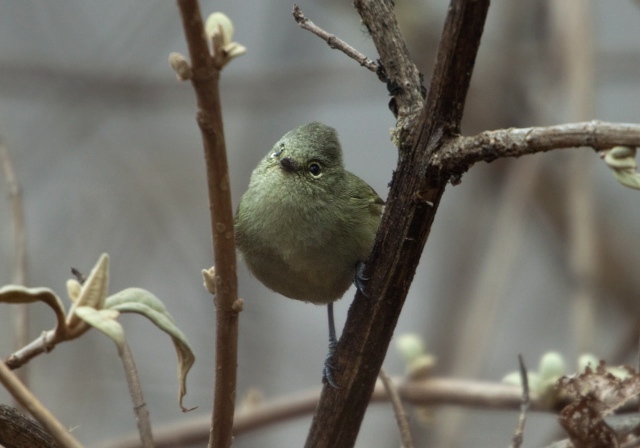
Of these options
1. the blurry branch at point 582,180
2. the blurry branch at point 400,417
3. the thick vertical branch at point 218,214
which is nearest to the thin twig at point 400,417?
the blurry branch at point 400,417

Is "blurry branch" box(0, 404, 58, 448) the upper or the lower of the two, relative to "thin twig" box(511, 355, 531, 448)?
lower

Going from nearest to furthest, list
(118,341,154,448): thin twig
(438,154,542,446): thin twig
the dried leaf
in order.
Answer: the dried leaf < (118,341,154,448): thin twig < (438,154,542,446): thin twig

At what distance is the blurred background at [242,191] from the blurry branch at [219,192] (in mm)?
2985

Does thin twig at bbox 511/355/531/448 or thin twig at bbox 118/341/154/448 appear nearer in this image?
thin twig at bbox 118/341/154/448

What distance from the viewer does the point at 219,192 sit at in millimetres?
1089

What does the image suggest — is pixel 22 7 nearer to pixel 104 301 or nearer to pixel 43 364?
pixel 43 364

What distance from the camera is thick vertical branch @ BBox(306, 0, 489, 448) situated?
119cm

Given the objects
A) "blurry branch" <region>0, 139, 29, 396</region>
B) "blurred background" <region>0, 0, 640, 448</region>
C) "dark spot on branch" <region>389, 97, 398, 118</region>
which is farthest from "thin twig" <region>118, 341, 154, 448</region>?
"blurred background" <region>0, 0, 640, 448</region>

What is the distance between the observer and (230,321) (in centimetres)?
123

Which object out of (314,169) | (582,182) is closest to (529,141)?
(314,169)

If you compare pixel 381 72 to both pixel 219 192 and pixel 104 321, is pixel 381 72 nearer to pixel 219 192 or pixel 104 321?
pixel 219 192

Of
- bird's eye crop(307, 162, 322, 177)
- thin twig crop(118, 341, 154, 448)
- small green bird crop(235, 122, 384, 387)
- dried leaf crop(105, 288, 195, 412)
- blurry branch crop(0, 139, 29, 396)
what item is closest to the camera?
dried leaf crop(105, 288, 195, 412)

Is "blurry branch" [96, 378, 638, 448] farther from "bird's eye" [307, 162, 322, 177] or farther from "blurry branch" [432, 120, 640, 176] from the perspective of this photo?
"blurry branch" [432, 120, 640, 176]

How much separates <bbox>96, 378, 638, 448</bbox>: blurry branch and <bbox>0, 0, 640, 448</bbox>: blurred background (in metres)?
1.78
